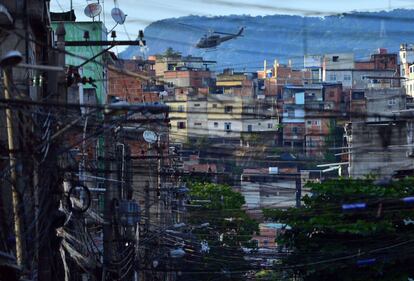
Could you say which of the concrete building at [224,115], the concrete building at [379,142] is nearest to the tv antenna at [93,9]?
the concrete building at [224,115]

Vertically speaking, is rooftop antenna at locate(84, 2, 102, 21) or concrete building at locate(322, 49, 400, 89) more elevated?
rooftop antenna at locate(84, 2, 102, 21)

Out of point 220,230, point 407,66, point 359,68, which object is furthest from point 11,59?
point 359,68

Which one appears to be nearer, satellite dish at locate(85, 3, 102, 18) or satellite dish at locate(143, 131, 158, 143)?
satellite dish at locate(85, 3, 102, 18)

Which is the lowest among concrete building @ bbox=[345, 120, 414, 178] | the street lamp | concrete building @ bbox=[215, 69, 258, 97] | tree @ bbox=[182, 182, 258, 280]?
tree @ bbox=[182, 182, 258, 280]

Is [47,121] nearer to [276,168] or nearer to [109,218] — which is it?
[109,218]

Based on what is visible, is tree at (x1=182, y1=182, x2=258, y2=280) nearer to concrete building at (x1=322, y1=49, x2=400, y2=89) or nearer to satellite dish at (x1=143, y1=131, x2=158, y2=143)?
satellite dish at (x1=143, y1=131, x2=158, y2=143)

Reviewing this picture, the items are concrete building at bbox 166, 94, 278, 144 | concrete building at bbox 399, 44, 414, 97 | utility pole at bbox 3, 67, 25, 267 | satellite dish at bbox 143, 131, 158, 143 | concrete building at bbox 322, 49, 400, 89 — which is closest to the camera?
concrete building at bbox 166, 94, 278, 144

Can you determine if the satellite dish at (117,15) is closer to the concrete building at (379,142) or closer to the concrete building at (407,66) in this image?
the concrete building at (379,142)

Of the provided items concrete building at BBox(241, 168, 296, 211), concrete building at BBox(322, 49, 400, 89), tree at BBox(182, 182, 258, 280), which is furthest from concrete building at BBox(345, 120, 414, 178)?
concrete building at BBox(322, 49, 400, 89)
